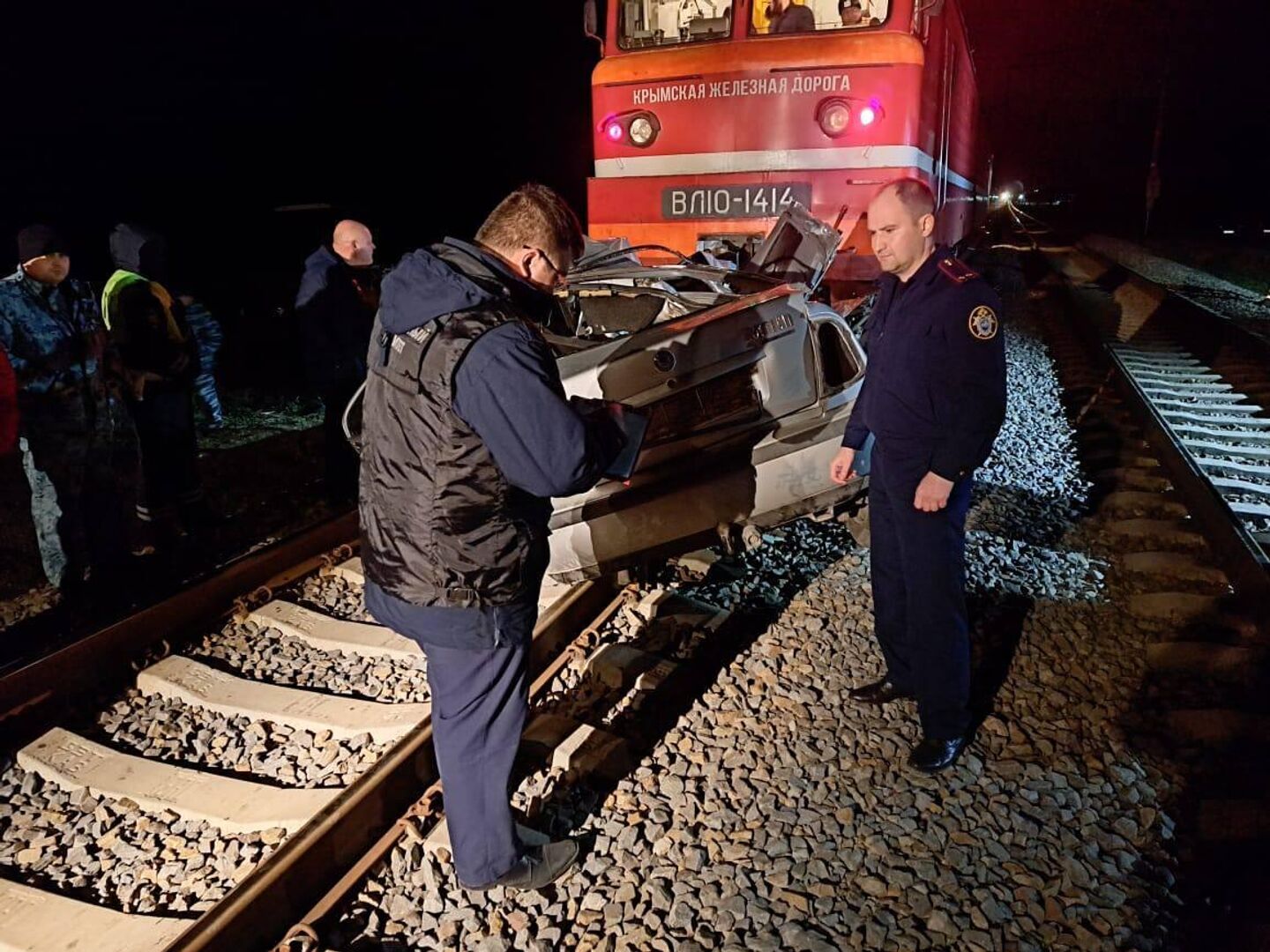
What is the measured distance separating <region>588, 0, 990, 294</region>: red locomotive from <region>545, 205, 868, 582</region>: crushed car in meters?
2.58

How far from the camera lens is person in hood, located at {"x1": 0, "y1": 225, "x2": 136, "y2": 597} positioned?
4191 mm

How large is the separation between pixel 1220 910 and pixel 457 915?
224 cm

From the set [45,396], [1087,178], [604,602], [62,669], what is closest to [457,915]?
[604,602]

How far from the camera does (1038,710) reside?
341 centimetres

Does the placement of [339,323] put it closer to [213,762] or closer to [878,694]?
[213,762]

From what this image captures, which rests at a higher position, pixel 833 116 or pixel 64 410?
pixel 833 116

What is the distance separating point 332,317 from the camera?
5566mm

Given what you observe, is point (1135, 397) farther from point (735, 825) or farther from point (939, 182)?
point (735, 825)

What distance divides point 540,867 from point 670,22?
22.5 ft

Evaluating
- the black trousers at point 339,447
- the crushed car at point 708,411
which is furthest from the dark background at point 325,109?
the crushed car at point 708,411

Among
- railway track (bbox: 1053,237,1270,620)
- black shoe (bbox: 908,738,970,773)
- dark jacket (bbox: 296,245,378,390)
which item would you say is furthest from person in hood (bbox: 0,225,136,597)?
railway track (bbox: 1053,237,1270,620)

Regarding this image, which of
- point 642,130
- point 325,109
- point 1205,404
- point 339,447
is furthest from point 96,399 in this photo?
point 325,109

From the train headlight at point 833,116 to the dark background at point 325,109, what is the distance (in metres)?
7.35

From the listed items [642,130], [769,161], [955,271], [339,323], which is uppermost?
[642,130]
